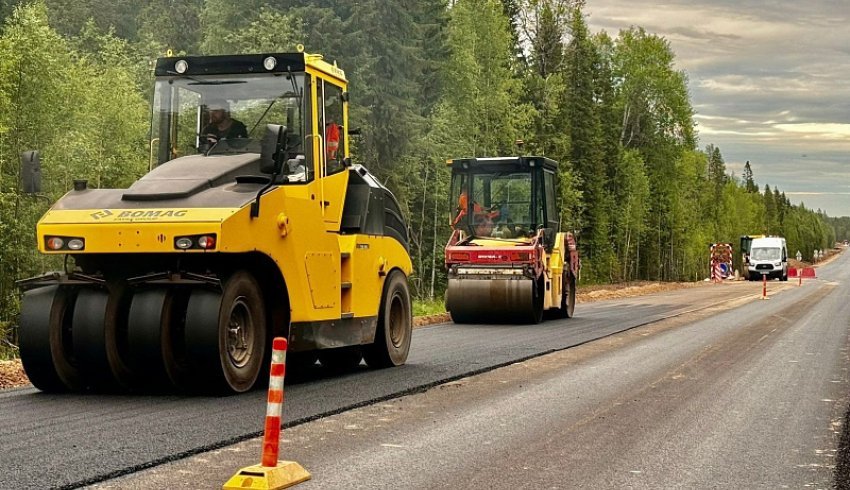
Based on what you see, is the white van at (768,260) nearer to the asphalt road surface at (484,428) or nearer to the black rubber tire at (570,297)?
the black rubber tire at (570,297)

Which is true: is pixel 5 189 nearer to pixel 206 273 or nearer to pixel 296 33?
pixel 296 33

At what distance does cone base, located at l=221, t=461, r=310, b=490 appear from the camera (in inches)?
235

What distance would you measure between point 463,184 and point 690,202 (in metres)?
62.2

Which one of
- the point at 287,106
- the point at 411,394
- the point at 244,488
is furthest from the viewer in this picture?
the point at 287,106

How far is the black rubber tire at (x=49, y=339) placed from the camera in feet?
31.3

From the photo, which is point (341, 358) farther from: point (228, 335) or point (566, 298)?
point (566, 298)

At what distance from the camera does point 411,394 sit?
10398 millimetres

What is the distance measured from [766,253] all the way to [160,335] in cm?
6102

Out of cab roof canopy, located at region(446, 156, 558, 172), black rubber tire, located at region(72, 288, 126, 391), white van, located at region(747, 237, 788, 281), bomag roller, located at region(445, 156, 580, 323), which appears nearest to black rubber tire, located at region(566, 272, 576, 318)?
bomag roller, located at region(445, 156, 580, 323)

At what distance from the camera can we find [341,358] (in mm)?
12812

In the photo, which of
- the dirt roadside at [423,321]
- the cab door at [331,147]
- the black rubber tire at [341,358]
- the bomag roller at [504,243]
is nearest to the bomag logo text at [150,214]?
the cab door at [331,147]

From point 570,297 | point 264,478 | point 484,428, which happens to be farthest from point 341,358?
point 570,297

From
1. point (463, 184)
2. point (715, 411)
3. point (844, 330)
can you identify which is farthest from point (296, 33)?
point (715, 411)

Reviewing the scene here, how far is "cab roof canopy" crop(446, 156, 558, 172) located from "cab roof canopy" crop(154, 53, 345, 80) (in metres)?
11.3
